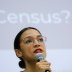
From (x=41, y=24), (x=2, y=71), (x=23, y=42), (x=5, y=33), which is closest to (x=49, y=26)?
(x=41, y=24)

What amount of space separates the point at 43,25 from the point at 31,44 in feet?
2.67

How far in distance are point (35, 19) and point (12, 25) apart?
0.18 metres

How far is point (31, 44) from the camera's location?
129cm

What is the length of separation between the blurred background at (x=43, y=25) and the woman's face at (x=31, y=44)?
645mm

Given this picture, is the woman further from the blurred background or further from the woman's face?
the blurred background

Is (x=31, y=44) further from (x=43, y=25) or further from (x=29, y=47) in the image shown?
→ (x=43, y=25)

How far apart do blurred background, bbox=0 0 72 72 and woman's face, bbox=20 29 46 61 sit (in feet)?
2.12

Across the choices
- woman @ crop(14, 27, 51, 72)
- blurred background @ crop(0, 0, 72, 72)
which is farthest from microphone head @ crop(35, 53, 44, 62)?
blurred background @ crop(0, 0, 72, 72)

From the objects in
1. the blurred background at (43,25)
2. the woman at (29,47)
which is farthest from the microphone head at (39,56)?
the blurred background at (43,25)

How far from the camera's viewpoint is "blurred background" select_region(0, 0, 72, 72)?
1.99 meters

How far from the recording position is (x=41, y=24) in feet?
6.84

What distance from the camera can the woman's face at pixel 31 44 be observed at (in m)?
1.25

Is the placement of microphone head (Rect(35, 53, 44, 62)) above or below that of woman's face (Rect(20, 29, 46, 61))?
below

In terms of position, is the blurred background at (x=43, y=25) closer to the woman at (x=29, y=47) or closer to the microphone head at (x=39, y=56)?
the woman at (x=29, y=47)
